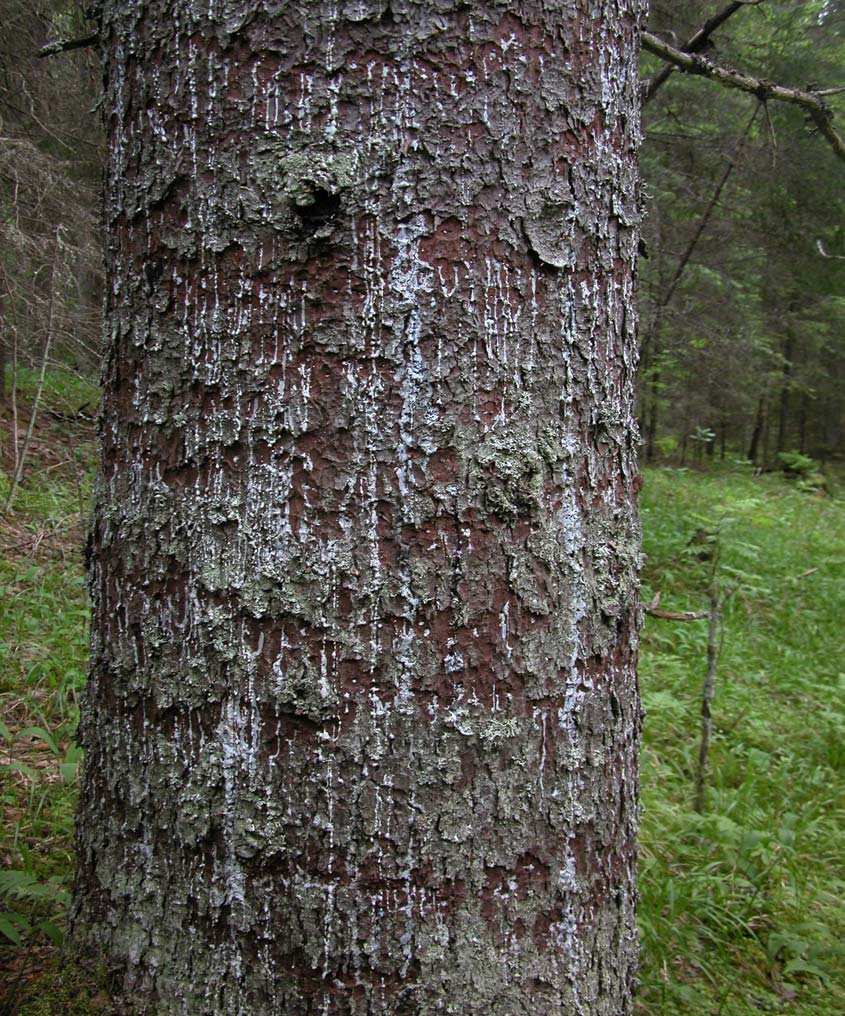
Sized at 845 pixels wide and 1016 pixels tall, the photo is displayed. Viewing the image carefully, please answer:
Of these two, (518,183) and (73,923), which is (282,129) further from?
(73,923)

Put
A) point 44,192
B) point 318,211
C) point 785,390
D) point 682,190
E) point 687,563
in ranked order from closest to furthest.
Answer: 1. point 318,211
2. point 44,192
3. point 687,563
4. point 682,190
5. point 785,390

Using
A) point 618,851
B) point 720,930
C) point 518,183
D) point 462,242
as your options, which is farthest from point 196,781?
point 720,930

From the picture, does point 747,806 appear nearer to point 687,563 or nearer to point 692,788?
point 692,788

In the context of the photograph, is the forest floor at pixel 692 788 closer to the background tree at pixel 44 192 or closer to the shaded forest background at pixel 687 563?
the shaded forest background at pixel 687 563

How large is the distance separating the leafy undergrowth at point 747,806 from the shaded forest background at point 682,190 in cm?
182

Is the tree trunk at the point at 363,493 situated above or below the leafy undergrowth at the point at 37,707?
above

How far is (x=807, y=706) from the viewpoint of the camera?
4.45 m

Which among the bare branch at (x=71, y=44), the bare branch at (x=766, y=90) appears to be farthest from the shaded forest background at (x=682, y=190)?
the bare branch at (x=71, y=44)

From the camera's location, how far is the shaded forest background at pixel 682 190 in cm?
586

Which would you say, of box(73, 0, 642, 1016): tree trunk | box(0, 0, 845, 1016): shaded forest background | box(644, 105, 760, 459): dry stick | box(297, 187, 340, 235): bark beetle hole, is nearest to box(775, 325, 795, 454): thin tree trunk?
box(0, 0, 845, 1016): shaded forest background

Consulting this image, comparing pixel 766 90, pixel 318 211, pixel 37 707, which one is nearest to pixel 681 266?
pixel 766 90

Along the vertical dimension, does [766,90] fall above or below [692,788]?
above

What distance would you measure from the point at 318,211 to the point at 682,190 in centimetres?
842

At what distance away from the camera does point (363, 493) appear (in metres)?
1.10
